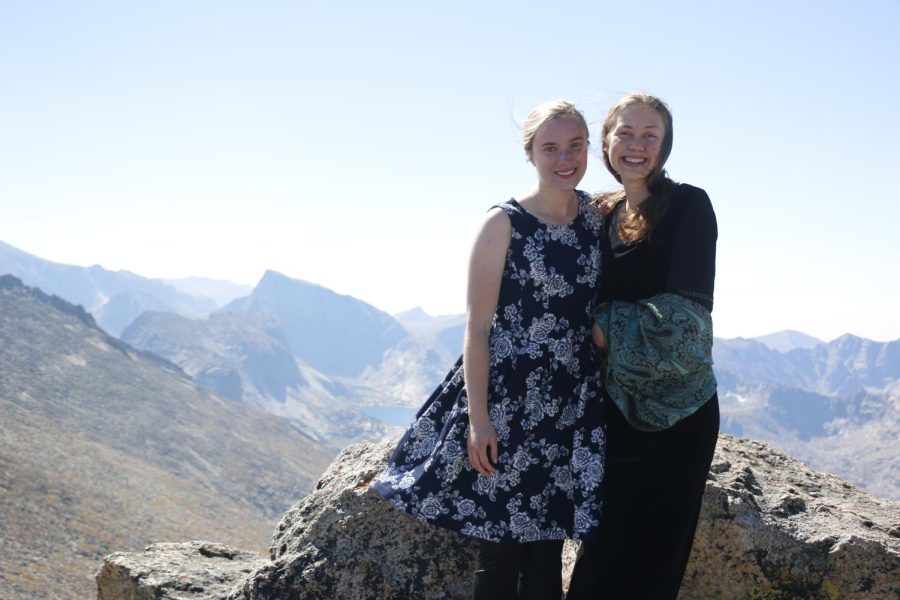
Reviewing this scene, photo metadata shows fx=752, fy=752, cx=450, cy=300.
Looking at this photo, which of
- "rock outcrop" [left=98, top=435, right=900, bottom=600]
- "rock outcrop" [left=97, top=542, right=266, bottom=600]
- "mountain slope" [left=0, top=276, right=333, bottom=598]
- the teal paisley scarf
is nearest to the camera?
the teal paisley scarf

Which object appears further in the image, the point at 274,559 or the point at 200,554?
the point at 200,554

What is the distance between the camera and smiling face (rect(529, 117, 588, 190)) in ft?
13.3

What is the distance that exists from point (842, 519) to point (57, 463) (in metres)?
93.3

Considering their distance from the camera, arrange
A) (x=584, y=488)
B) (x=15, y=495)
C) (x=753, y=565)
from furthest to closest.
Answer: (x=15, y=495), (x=753, y=565), (x=584, y=488)

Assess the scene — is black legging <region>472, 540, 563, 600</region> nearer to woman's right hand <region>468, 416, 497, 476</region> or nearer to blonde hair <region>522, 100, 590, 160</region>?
woman's right hand <region>468, 416, 497, 476</region>

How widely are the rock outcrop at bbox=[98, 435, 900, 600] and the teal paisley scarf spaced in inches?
54.5

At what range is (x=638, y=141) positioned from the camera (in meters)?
4.12

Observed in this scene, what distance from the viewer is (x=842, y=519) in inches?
199

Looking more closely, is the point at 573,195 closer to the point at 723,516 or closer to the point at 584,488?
the point at 584,488

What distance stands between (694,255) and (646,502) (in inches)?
53.0

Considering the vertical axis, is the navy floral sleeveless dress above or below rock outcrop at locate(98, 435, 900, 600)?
above

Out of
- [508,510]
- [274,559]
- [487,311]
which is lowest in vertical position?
[274,559]

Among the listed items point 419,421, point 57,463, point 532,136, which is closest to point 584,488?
point 419,421

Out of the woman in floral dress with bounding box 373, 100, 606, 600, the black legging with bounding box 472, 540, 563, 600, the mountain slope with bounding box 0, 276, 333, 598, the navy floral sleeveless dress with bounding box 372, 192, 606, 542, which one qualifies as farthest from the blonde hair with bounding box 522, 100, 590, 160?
the mountain slope with bounding box 0, 276, 333, 598
